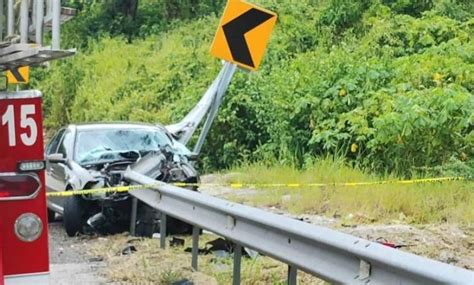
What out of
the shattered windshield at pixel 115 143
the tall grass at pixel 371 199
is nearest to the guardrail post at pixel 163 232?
the tall grass at pixel 371 199

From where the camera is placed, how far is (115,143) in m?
11.5

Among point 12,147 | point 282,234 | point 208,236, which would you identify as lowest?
point 208,236

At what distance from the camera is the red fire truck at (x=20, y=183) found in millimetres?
4266

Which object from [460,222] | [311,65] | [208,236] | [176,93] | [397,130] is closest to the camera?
[460,222]

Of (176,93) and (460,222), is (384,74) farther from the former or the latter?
(176,93)

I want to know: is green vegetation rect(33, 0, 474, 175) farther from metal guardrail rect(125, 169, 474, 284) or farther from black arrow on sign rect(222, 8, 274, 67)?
metal guardrail rect(125, 169, 474, 284)

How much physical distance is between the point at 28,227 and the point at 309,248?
196 centimetres

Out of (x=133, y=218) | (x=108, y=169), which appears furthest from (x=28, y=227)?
(x=108, y=169)

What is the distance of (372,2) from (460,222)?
41.2ft

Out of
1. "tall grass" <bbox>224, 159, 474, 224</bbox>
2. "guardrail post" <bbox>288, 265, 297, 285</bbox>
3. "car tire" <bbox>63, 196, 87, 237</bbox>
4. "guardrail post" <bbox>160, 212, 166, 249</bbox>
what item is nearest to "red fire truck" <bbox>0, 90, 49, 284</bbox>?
"guardrail post" <bbox>288, 265, 297, 285</bbox>

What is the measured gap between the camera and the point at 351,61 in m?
15.3

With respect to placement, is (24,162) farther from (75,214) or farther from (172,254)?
(75,214)

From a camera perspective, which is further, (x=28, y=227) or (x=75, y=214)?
(x=75, y=214)

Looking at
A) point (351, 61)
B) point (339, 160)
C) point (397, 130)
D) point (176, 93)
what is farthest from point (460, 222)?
point (176, 93)
